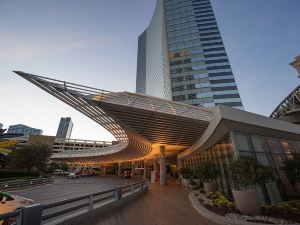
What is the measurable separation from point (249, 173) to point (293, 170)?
7065 mm

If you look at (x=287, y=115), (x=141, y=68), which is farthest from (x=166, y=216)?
(x=141, y=68)

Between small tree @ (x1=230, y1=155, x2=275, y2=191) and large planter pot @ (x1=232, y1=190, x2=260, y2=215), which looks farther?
small tree @ (x1=230, y1=155, x2=275, y2=191)

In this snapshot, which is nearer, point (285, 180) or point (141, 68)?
point (285, 180)

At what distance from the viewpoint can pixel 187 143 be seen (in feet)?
86.1

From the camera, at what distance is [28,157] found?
33688 millimetres

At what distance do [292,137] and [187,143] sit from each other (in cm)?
1339

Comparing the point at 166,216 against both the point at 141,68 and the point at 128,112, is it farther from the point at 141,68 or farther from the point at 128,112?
the point at 141,68

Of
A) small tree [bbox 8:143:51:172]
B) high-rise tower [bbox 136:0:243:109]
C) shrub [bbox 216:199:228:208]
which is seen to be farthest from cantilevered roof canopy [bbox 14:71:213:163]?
high-rise tower [bbox 136:0:243:109]

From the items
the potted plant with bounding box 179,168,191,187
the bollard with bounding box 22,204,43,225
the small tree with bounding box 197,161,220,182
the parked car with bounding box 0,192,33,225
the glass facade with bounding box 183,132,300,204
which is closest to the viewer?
the bollard with bounding box 22,204,43,225

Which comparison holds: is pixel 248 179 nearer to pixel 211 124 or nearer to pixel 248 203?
pixel 248 203

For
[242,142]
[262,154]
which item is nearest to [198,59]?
[262,154]

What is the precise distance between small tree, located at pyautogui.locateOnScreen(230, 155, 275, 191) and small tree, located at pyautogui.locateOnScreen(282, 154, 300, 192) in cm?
543

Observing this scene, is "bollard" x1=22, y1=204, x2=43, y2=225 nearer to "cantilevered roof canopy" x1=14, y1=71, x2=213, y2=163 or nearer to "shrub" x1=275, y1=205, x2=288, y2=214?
"cantilevered roof canopy" x1=14, y1=71, x2=213, y2=163

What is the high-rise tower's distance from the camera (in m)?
58.2
